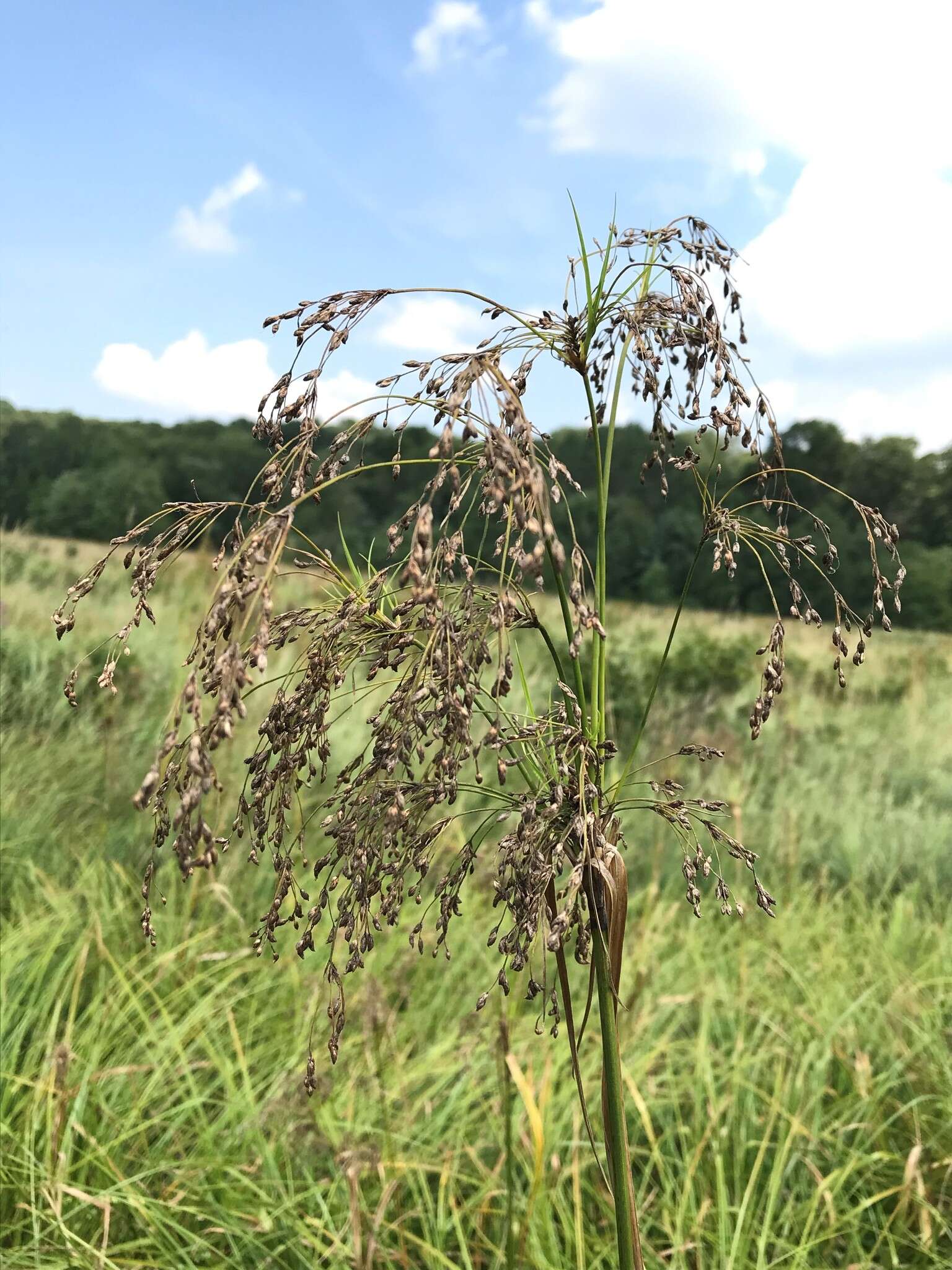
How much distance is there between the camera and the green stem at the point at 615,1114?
1025 millimetres

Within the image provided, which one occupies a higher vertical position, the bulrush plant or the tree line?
the tree line

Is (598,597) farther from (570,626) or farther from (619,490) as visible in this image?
(619,490)

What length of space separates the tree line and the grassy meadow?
11243mm

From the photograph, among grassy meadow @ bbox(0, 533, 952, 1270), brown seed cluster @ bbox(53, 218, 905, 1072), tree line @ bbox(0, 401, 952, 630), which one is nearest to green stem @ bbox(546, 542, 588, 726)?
brown seed cluster @ bbox(53, 218, 905, 1072)

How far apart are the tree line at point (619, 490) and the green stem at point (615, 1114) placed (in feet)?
46.5

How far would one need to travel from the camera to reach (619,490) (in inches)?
963

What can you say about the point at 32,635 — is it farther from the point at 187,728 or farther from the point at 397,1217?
the point at 397,1217

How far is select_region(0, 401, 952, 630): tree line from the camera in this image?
22.3 meters

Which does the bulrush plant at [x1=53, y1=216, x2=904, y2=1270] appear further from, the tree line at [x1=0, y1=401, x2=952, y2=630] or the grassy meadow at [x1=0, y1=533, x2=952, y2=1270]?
the tree line at [x1=0, y1=401, x2=952, y2=630]

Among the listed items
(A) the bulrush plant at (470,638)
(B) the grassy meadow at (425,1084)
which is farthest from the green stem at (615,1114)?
(B) the grassy meadow at (425,1084)

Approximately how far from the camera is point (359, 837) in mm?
1131

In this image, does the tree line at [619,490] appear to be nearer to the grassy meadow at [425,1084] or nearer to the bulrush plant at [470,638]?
the grassy meadow at [425,1084]

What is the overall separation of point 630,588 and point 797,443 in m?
12.8

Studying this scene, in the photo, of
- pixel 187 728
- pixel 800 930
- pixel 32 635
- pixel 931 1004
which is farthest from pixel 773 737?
pixel 32 635
